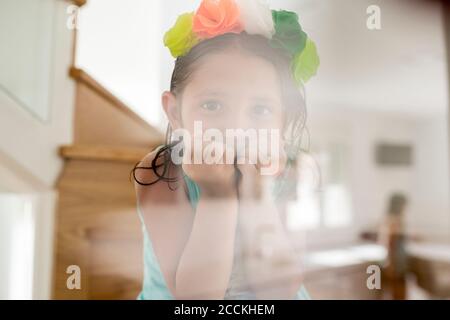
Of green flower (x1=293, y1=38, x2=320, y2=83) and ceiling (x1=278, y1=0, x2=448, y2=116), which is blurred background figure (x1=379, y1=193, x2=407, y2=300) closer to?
ceiling (x1=278, y1=0, x2=448, y2=116)

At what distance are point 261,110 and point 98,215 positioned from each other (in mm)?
370

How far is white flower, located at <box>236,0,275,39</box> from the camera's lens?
629 mm

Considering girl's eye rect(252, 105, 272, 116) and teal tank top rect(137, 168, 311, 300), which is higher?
girl's eye rect(252, 105, 272, 116)

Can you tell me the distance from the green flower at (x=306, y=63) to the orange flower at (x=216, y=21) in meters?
0.12

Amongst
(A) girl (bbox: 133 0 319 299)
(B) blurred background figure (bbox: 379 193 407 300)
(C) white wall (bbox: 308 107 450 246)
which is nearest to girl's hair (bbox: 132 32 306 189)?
(A) girl (bbox: 133 0 319 299)

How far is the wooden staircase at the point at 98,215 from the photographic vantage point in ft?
2.19

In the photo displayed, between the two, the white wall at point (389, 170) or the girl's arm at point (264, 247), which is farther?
the white wall at point (389, 170)

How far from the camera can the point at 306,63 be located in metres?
0.66

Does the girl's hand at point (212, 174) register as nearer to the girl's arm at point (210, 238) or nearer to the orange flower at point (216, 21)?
the girl's arm at point (210, 238)

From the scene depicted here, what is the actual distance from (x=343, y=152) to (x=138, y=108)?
1.40 feet

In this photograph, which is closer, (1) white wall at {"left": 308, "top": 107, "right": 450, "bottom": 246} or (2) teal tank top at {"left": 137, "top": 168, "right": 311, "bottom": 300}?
(2) teal tank top at {"left": 137, "top": 168, "right": 311, "bottom": 300}

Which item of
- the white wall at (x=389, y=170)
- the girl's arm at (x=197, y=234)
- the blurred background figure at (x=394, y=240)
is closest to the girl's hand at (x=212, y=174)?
the girl's arm at (x=197, y=234)

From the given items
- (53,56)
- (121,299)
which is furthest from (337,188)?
(53,56)
